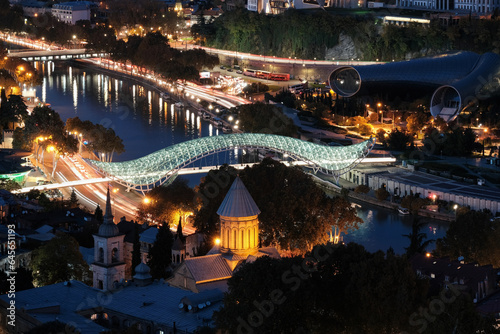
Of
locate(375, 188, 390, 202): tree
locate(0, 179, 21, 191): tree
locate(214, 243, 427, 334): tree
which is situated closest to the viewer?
locate(214, 243, 427, 334): tree

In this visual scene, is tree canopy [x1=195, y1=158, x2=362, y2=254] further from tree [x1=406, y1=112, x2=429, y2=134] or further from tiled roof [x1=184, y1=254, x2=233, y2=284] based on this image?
tree [x1=406, y1=112, x2=429, y2=134]

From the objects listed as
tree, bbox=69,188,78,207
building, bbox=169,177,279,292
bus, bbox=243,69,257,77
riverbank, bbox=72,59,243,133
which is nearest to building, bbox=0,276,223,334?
building, bbox=169,177,279,292

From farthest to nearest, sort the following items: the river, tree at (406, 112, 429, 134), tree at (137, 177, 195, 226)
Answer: tree at (406, 112, 429, 134), the river, tree at (137, 177, 195, 226)

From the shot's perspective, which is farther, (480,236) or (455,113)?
(455,113)

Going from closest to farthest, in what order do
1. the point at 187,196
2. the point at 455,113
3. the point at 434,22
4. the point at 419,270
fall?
the point at 419,270
the point at 187,196
the point at 455,113
the point at 434,22

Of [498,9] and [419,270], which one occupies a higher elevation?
[498,9]

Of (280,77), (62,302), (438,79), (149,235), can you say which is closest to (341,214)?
(149,235)

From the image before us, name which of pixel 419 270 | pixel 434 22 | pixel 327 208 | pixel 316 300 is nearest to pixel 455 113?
pixel 434 22

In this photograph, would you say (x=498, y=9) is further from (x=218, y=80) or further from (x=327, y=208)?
(x=327, y=208)
